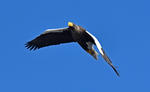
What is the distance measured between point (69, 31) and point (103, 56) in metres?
2.88

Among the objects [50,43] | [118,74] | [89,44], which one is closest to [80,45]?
[89,44]

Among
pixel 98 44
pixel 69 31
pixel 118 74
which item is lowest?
pixel 118 74

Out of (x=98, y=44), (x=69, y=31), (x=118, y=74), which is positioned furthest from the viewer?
(x=69, y=31)

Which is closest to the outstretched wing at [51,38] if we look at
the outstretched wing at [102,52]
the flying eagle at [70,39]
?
the flying eagle at [70,39]

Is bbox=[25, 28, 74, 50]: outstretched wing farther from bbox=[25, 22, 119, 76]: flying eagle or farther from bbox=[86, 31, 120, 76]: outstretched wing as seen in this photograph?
bbox=[86, 31, 120, 76]: outstretched wing

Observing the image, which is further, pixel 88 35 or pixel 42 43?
pixel 42 43

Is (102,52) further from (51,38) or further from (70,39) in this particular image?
(51,38)

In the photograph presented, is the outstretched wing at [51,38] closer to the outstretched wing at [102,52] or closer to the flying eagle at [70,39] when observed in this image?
the flying eagle at [70,39]

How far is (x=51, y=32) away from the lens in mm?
23281

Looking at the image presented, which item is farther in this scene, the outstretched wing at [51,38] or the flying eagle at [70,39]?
the outstretched wing at [51,38]

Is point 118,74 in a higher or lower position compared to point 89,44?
lower

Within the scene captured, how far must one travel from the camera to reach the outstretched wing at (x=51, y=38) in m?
23.0

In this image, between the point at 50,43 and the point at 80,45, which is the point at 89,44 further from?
the point at 50,43

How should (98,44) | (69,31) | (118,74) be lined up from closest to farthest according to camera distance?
(118,74) < (98,44) < (69,31)
